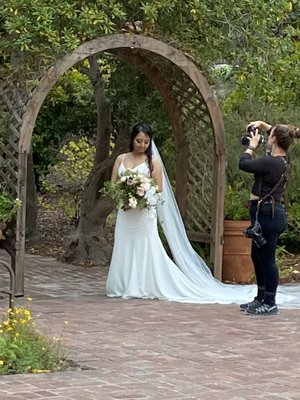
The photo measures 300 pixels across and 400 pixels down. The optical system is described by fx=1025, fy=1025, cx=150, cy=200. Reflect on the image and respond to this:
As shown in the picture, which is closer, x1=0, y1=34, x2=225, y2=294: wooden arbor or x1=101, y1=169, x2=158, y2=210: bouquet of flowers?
x1=0, y1=34, x2=225, y2=294: wooden arbor

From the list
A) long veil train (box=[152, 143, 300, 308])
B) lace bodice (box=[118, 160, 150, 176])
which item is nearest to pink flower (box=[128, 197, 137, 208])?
lace bodice (box=[118, 160, 150, 176])

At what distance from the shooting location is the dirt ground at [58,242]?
13.2 m

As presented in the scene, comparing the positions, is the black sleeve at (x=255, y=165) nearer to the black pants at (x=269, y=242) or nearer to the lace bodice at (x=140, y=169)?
the black pants at (x=269, y=242)

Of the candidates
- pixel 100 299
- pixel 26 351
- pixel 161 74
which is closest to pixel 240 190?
pixel 161 74

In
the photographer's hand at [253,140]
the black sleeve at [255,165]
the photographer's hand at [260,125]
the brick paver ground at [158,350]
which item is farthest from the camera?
the photographer's hand at [260,125]

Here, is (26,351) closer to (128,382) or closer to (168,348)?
(128,382)

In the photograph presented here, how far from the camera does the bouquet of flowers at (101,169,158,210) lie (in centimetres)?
1084

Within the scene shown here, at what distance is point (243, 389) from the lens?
685 cm

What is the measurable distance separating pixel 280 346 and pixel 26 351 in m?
2.30

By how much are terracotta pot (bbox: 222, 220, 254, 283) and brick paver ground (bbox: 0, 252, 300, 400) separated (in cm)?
171

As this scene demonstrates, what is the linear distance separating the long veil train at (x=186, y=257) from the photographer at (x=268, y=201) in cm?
120

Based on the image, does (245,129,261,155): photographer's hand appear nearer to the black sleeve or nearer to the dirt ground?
the black sleeve

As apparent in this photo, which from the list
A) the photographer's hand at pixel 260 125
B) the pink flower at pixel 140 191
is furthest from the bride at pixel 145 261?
the photographer's hand at pixel 260 125

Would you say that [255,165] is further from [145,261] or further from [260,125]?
[145,261]
